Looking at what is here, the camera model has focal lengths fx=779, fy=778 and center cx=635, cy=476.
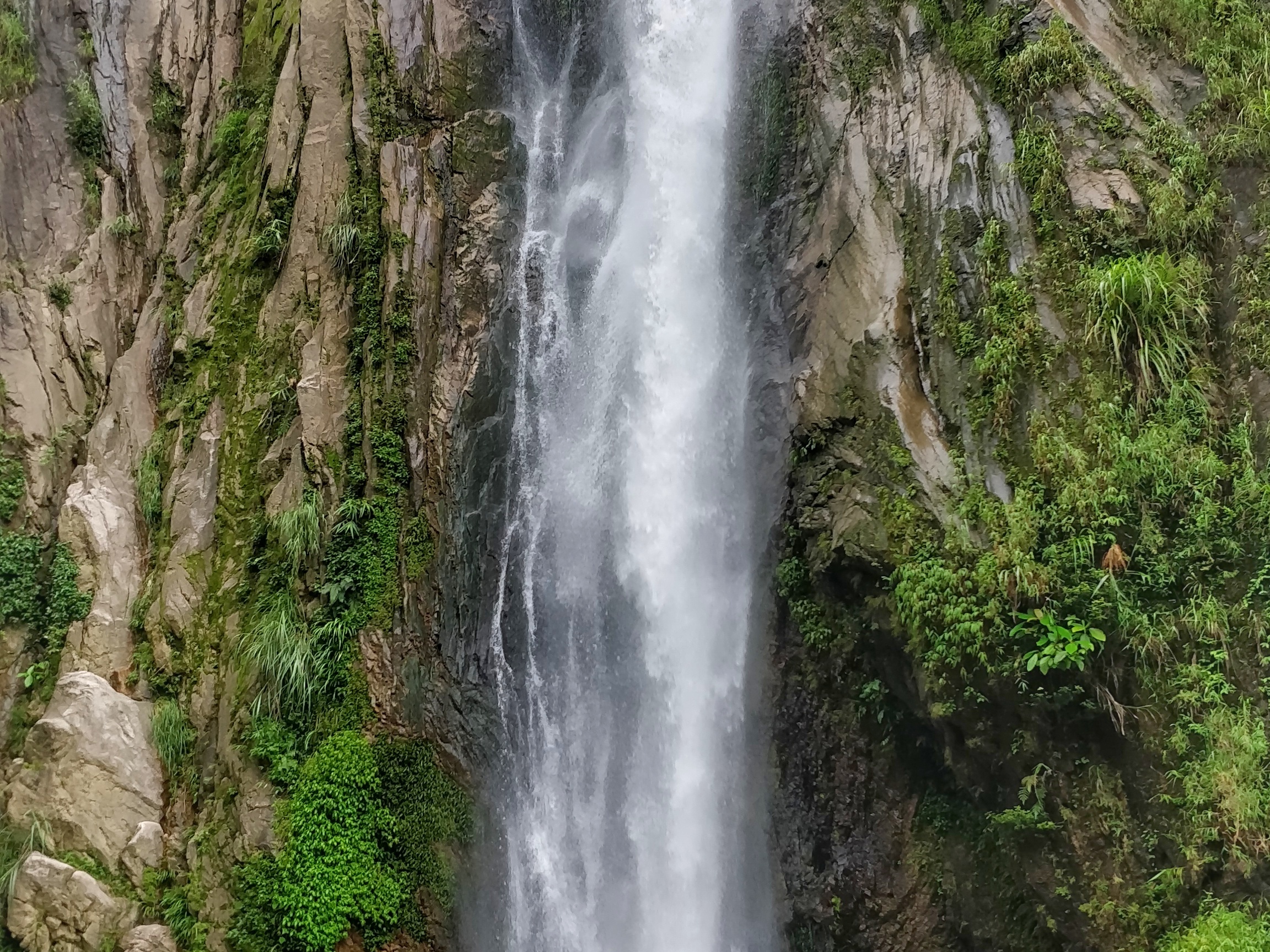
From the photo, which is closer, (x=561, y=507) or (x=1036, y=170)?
(x=1036, y=170)

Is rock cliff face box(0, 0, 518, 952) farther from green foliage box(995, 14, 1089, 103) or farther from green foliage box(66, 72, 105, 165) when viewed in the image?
green foliage box(995, 14, 1089, 103)

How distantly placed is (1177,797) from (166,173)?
48.3ft

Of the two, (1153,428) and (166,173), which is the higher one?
(166,173)

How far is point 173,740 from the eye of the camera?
8.47 meters

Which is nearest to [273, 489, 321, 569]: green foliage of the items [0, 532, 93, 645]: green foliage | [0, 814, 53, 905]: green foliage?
[0, 532, 93, 645]: green foliage

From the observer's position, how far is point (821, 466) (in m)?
7.96

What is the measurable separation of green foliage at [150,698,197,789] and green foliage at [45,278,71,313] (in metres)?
5.98

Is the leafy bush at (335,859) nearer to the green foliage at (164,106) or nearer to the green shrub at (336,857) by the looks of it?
the green shrub at (336,857)

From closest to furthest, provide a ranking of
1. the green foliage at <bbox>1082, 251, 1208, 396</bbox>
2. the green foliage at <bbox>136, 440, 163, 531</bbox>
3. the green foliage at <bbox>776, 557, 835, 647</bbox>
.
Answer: the green foliage at <bbox>1082, 251, 1208, 396</bbox>, the green foliage at <bbox>776, 557, 835, 647</bbox>, the green foliage at <bbox>136, 440, 163, 531</bbox>

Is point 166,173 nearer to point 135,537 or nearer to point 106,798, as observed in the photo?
point 135,537

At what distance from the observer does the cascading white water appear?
27.2ft

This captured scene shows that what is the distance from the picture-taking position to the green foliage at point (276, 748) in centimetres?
800

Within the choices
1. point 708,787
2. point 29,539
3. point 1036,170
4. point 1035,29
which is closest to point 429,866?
point 708,787

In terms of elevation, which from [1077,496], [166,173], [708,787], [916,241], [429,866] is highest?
[166,173]
